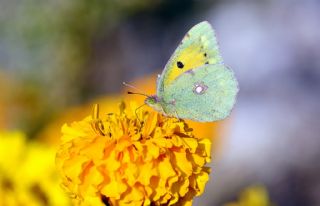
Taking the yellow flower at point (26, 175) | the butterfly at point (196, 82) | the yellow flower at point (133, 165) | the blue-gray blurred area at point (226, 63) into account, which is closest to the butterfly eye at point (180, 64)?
the butterfly at point (196, 82)

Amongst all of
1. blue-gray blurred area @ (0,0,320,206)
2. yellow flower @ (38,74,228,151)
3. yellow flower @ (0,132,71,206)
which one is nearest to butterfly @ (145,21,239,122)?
yellow flower @ (0,132,71,206)

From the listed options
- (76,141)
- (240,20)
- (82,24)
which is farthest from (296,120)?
(76,141)

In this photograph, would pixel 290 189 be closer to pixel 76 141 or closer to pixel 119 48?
pixel 119 48

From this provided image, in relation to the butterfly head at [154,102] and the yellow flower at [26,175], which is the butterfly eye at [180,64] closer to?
the butterfly head at [154,102]

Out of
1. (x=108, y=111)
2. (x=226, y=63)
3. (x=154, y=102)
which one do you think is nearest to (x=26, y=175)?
(x=154, y=102)

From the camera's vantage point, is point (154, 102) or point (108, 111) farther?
point (108, 111)

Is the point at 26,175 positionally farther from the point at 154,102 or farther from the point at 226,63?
the point at 226,63
